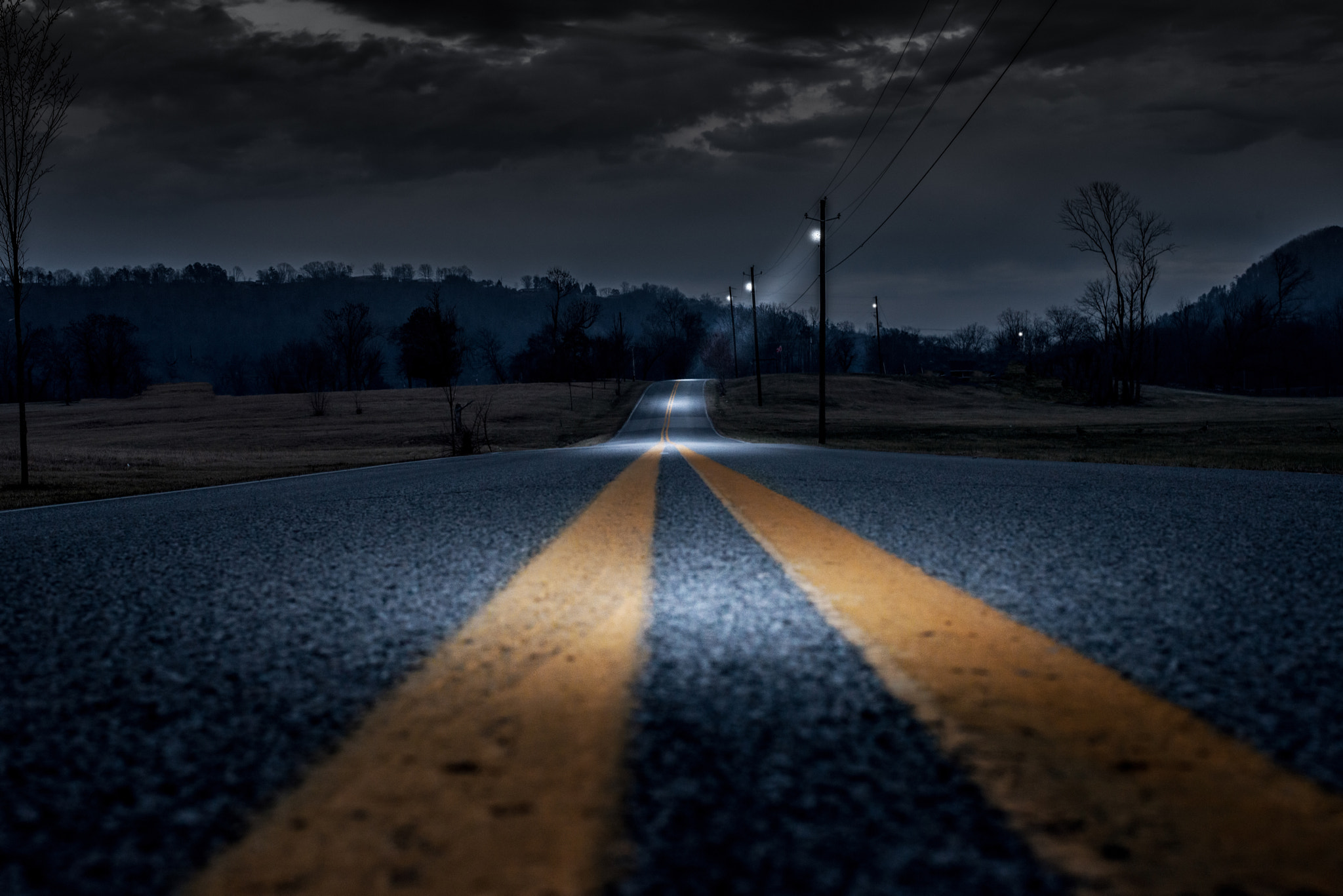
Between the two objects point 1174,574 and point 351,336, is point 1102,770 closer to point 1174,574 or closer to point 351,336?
point 1174,574

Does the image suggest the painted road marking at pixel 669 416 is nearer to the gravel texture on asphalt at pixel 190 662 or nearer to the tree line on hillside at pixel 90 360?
the gravel texture on asphalt at pixel 190 662

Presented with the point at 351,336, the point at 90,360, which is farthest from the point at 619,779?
the point at 90,360

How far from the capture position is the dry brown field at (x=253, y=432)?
732 inches

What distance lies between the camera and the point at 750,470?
7129mm

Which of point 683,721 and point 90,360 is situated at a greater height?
point 90,360

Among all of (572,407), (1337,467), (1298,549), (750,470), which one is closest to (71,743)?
(1298,549)

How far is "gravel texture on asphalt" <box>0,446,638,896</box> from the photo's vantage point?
803mm

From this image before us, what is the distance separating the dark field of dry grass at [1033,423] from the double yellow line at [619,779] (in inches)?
442

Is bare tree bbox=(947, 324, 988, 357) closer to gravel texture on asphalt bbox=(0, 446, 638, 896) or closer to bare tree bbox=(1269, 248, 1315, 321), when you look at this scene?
bare tree bbox=(1269, 248, 1315, 321)

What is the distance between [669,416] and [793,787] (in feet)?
166

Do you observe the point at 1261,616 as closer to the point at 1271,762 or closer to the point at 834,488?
the point at 1271,762

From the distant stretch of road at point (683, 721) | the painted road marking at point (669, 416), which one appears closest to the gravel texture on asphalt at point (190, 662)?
the distant stretch of road at point (683, 721)

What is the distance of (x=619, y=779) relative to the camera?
871 mm

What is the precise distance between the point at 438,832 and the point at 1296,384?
133m
